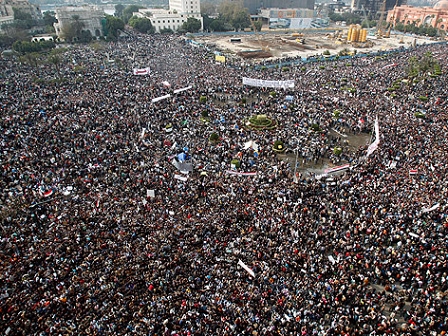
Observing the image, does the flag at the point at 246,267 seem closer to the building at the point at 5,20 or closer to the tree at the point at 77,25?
the tree at the point at 77,25

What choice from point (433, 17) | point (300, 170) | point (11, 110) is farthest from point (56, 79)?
point (433, 17)

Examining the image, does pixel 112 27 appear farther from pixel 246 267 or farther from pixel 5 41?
pixel 246 267

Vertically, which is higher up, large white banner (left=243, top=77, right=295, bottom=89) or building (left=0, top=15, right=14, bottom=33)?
building (left=0, top=15, right=14, bottom=33)

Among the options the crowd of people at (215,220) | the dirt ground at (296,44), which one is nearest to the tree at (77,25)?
the dirt ground at (296,44)

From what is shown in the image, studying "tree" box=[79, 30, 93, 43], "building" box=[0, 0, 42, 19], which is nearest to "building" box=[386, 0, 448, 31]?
"tree" box=[79, 30, 93, 43]

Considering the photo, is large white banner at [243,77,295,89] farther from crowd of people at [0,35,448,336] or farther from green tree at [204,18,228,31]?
green tree at [204,18,228,31]

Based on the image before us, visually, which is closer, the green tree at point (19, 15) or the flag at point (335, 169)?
the flag at point (335, 169)

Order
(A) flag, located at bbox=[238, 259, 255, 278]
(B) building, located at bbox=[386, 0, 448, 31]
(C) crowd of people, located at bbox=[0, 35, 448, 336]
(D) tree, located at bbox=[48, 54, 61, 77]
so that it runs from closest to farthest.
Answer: (C) crowd of people, located at bbox=[0, 35, 448, 336] → (A) flag, located at bbox=[238, 259, 255, 278] → (D) tree, located at bbox=[48, 54, 61, 77] → (B) building, located at bbox=[386, 0, 448, 31]

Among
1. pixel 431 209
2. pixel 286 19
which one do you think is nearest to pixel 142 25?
pixel 286 19

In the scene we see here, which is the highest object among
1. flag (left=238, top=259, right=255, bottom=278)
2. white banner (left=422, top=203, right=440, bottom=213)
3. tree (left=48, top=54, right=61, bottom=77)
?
tree (left=48, top=54, right=61, bottom=77)
